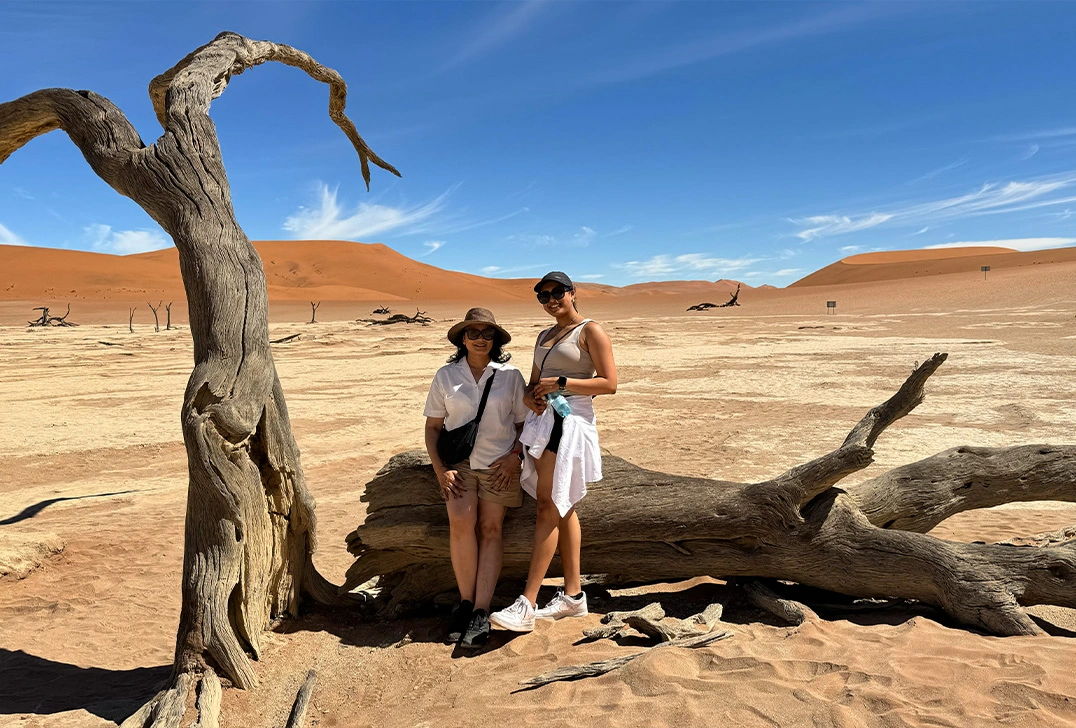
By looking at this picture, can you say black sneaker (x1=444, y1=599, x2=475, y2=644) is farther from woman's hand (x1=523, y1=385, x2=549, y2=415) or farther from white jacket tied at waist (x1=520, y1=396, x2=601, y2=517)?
woman's hand (x1=523, y1=385, x2=549, y2=415)

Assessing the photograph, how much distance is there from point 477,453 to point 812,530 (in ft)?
6.25

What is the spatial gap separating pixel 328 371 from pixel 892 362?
45.4ft

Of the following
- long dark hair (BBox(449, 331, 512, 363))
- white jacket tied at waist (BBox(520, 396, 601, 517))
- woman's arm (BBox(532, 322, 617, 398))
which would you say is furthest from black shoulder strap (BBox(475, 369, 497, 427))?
woman's arm (BBox(532, 322, 617, 398))

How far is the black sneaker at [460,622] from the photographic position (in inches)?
160

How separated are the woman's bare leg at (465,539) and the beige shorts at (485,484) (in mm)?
42

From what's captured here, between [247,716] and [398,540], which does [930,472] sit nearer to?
[398,540]

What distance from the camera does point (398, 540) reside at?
14.9 feet

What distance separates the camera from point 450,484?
4062 mm

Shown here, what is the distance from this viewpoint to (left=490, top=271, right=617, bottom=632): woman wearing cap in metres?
3.81

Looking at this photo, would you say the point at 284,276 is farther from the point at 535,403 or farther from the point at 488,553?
the point at 535,403

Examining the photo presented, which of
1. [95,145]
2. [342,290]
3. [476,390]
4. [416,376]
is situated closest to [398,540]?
[476,390]

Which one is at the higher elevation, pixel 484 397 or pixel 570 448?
pixel 484 397

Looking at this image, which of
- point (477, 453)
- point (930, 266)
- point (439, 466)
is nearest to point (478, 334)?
point (477, 453)

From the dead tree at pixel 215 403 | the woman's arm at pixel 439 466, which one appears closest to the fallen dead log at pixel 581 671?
the woman's arm at pixel 439 466
